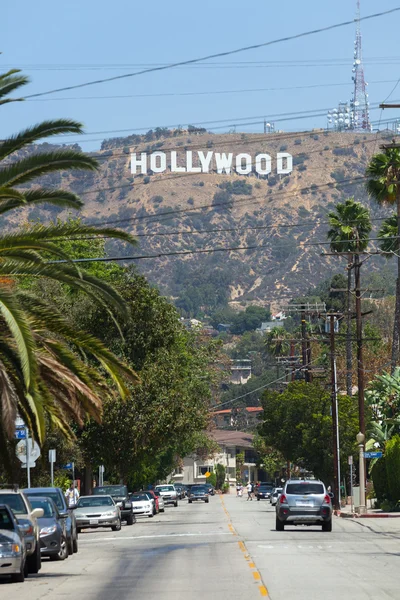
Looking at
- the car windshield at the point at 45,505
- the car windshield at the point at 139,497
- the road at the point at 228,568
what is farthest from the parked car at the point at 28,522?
the car windshield at the point at 139,497

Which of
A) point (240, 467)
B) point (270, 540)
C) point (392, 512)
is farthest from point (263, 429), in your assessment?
point (240, 467)

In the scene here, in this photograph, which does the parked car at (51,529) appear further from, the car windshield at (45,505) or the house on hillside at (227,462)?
the house on hillside at (227,462)

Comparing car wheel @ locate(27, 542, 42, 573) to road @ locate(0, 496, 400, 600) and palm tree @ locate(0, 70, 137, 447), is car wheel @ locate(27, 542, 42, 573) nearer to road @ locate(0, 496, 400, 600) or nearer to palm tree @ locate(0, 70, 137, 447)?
road @ locate(0, 496, 400, 600)

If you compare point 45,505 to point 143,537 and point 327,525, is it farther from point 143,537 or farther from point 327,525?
point 327,525

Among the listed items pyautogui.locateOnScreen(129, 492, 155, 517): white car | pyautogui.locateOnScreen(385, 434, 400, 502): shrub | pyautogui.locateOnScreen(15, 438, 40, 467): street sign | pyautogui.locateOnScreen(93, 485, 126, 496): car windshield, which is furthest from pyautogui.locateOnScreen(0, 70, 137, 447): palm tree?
pyautogui.locateOnScreen(129, 492, 155, 517): white car

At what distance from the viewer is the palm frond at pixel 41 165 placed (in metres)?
21.8

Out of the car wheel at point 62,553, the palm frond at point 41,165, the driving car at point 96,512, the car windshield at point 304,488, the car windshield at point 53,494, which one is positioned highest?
the palm frond at point 41,165

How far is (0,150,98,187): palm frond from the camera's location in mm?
21812

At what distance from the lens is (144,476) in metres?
81.4

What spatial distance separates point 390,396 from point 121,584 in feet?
152

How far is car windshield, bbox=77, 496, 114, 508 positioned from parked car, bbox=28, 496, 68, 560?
15537mm

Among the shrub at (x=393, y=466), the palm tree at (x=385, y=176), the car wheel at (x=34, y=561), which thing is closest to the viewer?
the car wheel at (x=34, y=561)

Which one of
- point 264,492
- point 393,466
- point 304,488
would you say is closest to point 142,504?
point 393,466

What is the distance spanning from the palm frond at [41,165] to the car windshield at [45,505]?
9189 millimetres
